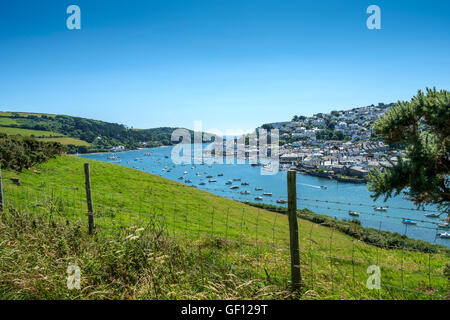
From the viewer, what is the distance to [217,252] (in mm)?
5707

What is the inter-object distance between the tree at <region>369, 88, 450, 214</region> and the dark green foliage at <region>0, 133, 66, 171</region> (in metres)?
21.3

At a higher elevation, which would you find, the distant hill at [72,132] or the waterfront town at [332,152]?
the distant hill at [72,132]

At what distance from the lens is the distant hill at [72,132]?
111 m

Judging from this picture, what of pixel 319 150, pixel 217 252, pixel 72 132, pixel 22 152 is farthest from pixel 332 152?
pixel 72 132

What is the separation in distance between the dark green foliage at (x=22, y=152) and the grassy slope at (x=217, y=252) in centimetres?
80

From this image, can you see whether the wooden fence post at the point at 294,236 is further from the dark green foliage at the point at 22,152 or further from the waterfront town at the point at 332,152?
the waterfront town at the point at 332,152

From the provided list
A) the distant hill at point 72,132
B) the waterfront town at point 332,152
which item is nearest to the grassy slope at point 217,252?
the waterfront town at point 332,152

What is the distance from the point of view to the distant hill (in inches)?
4382

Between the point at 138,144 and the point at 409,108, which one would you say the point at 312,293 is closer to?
the point at 409,108

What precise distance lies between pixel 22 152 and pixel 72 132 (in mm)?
142409

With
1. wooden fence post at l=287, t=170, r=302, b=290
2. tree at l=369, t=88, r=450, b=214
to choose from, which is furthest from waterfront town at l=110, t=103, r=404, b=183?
wooden fence post at l=287, t=170, r=302, b=290

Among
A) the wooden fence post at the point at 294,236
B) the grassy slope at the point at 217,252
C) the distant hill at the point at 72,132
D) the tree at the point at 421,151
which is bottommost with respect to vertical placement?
the grassy slope at the point at 217,252

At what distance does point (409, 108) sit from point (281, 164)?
99.2 metres

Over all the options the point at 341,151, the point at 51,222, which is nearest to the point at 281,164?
the point at 341,151
